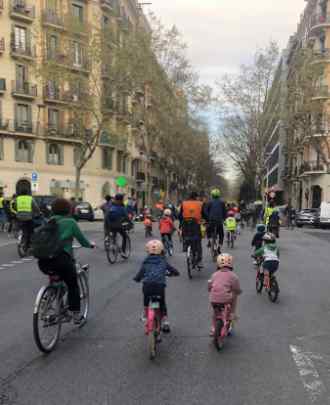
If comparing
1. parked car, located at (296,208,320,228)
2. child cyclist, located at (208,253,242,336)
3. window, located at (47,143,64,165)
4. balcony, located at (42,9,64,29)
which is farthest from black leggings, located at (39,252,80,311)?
balcony, located at (42,9,64,29)

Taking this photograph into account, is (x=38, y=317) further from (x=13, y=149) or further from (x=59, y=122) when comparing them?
(x=59, y=122)

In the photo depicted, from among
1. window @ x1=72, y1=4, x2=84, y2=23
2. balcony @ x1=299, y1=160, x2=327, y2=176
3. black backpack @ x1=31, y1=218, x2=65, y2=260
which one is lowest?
black backpack @ x1=31, y1=218, x2=65, y2=260

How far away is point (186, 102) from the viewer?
130ft

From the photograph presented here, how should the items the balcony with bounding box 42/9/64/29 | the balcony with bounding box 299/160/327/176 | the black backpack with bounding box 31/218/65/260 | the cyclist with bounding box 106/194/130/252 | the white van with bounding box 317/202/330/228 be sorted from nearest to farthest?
the black backpack with bounding box 31/218/65/260 < the cyclist with bounding box 106/194/130/252 < the white van with bounding box 317/202/330/228 < the balcony with bounding box 42/9/64/29 < the balcony with bounding box 299/160/327/176

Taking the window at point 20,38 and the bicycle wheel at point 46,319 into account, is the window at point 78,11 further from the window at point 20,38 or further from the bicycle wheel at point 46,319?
the bicycle wheel at point 46,319

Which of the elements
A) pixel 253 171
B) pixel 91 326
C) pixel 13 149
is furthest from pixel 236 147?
pixel 91 326

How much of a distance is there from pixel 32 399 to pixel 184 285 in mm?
5184

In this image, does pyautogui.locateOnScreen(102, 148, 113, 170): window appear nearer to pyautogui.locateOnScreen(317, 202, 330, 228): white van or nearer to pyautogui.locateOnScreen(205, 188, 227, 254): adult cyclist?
pyautogui.locateOnScreen(317, 202, 330, 228): white van

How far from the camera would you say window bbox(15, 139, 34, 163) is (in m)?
40.0

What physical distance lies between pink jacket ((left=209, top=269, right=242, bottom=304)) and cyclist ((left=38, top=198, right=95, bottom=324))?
161 cm

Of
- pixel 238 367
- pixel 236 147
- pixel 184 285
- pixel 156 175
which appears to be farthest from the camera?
pixel 156 175

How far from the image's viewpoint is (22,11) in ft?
129

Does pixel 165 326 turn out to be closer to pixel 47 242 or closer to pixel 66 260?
pixel 66 260

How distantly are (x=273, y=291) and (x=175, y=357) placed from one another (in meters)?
3.18
